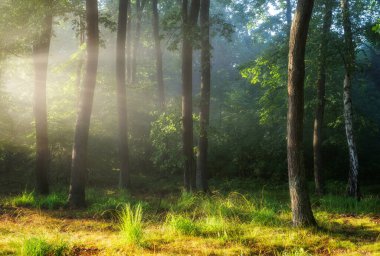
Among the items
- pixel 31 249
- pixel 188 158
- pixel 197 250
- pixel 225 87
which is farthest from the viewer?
pixel 225 87

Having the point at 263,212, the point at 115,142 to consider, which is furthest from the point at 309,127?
the point at 263,212

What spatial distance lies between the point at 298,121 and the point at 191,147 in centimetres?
628

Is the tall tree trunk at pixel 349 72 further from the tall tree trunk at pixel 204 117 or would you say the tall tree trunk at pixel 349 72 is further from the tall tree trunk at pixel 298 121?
the tall tree trunk at pixel 298 121

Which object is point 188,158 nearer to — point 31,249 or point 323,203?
point 323,203

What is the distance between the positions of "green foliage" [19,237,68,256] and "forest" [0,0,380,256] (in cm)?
2

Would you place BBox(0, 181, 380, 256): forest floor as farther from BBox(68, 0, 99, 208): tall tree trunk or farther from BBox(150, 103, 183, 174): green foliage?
BBox(150, 103, 183, 174): green foliage

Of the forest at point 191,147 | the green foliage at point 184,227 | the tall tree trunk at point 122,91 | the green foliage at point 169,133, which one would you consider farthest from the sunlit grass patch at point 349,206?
the tall tree trunk at point 122,91

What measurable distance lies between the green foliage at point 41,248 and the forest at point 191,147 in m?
0.02

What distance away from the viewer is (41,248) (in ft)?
17.3

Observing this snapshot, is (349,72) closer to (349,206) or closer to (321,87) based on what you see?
(321,87)

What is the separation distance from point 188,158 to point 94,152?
315 inches

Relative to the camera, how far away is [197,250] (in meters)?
5.86

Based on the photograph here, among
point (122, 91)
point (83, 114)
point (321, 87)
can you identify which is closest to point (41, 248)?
point (83, 114)

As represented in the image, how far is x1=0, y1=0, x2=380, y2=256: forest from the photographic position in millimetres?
6840
